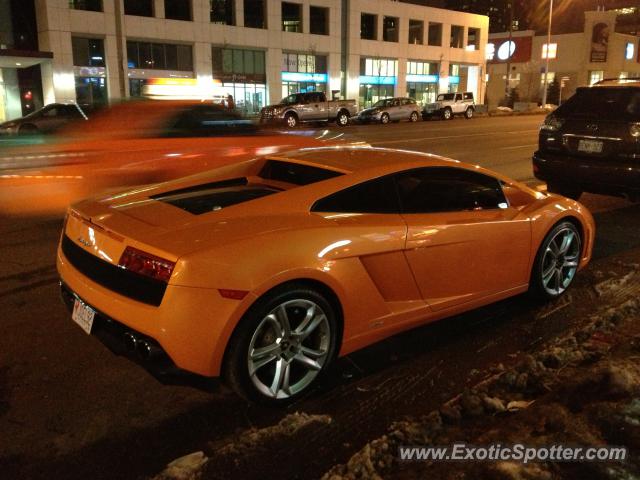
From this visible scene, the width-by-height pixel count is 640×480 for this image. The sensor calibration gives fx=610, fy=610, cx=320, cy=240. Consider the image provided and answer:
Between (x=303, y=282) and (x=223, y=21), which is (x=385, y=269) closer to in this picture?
(x=303, y=282)

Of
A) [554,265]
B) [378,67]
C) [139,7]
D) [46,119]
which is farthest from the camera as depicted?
[378,67]

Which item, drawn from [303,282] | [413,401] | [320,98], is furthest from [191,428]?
[320,98]

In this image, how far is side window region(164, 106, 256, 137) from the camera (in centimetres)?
777

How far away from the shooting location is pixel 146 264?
Answer: 3113 mm

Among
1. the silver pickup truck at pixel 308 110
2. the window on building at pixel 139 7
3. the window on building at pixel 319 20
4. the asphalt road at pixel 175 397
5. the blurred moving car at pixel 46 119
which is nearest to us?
the asphalt road at pixel 175 397

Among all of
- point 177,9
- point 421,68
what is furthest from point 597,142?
point 421,68

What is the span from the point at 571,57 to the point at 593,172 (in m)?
65.2

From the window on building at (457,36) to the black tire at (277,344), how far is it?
194 feet

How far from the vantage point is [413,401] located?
3557mm

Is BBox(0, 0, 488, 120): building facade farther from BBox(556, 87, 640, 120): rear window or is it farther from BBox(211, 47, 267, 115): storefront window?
BBox(556, 87, 640, 120): rear window

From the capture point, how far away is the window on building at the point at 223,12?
4075cm

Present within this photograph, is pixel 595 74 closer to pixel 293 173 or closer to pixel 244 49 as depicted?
pixel 244 49
